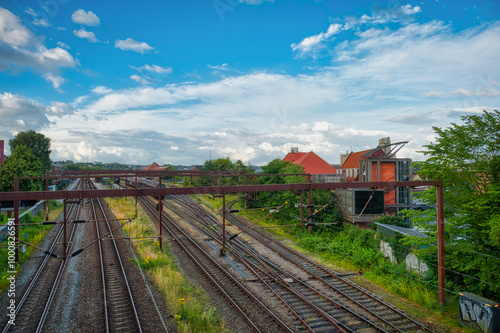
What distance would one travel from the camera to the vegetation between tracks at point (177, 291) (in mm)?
10078

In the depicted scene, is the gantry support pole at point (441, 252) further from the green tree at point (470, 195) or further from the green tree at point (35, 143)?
the green tree at point (35, 143)

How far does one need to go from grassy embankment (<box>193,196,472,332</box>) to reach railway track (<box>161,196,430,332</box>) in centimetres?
81

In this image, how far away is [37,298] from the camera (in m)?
12.0

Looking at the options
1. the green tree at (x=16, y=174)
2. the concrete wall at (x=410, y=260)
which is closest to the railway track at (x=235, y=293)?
the concrete wall at (x=410, y=260)

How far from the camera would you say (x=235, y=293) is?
12820mm

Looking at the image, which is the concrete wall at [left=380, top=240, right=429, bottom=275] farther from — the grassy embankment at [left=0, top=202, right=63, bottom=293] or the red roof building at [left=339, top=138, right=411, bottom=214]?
the grassy embankment at [left=0, top=202, right=63, bottom=293]

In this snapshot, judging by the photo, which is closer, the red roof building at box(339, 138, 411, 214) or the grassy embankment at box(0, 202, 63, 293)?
the grassy embankment at box(0, 202, 63, 293)

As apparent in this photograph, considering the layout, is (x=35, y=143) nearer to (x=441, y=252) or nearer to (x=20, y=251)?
(x=20, y=251)

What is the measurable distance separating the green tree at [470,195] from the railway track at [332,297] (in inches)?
130

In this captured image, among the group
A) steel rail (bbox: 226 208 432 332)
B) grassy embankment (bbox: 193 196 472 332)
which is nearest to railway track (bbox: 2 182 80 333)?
steel rail (bbox: 226 208 432 332)

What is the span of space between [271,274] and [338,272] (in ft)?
12.3

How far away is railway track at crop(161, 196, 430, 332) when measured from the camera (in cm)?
1031

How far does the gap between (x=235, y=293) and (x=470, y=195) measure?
35.5ft

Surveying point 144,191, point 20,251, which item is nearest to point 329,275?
point 144,191
